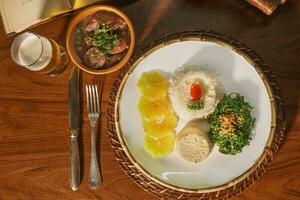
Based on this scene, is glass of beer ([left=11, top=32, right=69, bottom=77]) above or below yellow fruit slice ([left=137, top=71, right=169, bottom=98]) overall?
above

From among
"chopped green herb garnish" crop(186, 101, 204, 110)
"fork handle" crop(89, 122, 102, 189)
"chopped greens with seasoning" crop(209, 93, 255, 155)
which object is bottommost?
"fork handle" crop(89, 122, 102, 189)

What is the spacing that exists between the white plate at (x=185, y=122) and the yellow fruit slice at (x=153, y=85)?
0.8 inches

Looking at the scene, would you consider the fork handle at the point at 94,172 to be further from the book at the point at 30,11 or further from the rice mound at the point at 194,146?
the book at the point at 30,11

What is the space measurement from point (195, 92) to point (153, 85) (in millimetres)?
158

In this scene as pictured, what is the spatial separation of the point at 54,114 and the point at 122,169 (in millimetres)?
340

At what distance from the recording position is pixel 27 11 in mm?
1653

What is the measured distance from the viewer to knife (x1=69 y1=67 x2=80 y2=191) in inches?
62.5

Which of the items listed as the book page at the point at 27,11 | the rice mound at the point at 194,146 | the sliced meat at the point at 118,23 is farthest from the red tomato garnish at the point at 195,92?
the book page at the point at 27,11

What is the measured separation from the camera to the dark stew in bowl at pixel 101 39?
155 centimetres

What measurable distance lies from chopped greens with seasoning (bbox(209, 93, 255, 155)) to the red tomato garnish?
88mm

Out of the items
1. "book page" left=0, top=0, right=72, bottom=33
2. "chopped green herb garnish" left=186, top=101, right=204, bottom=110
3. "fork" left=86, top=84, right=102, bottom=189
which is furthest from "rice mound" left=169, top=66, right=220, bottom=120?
"book page" left=0, top=0, right=72, bottom=33

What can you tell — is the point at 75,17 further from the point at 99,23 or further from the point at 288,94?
the point at 288,94

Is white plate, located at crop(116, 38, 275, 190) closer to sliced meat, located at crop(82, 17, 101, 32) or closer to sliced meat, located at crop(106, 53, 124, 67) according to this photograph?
sliced meat, located at crop(106, 53, 124, 67)

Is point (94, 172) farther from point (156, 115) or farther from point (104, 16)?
point (104, 16)
